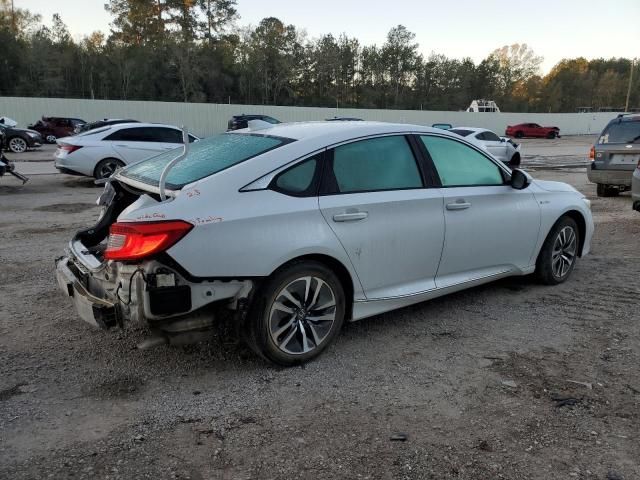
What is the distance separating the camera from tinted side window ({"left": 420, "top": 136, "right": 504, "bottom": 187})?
14.0 ft

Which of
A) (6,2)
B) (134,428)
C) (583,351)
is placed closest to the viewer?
(134,428)

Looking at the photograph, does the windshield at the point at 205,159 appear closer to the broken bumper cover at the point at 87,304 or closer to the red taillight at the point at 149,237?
the red taillight at the point at 149,237

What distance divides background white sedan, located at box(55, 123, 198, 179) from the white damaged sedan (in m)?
8.69

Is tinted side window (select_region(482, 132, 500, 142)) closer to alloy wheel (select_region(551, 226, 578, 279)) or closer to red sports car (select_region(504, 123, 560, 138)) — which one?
alloy wheel (select_region(551, 226, 578, 279))

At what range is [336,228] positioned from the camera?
3.54 meters

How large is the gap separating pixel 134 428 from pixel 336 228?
1.71m

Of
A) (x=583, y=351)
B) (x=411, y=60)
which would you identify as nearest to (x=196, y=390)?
(x=583, y=351)

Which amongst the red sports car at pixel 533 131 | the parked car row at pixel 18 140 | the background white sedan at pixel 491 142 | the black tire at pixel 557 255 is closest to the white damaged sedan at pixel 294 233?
the black tire at pixel 557 255

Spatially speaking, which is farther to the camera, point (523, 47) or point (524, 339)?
point (523, 47)

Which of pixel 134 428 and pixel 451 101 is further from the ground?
pixel 451 101

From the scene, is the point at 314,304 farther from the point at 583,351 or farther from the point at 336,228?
the point at 583,351

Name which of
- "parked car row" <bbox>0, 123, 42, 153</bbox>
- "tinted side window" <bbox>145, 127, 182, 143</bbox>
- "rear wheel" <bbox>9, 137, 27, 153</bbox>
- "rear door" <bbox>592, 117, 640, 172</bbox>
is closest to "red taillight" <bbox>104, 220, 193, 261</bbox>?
"rear door" <bbox>592, 117, 640, 172</bbox>

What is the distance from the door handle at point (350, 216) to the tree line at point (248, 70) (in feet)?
174

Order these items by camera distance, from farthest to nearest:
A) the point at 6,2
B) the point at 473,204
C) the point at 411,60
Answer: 1. the point at 411,60
2. the point at 6,2
3. the point at 473,204
